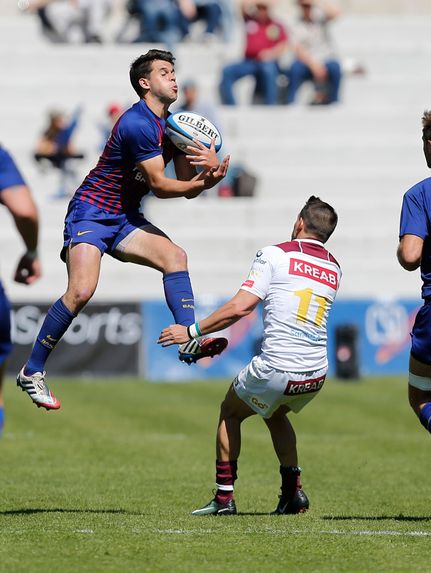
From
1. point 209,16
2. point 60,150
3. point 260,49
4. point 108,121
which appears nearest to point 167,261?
point 60,150

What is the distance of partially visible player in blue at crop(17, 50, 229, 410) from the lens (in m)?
8.84

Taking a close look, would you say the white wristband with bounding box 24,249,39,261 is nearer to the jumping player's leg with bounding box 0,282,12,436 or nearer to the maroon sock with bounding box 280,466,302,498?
the jumping player's leg with bounding box 0,282,12,436

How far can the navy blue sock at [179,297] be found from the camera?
9086 millimetres

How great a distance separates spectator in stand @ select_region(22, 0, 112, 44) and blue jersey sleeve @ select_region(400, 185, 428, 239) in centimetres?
1923

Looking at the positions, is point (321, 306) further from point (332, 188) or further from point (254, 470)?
point (332, 188)

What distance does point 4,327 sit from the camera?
7.33m

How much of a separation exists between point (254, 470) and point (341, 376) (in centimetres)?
988

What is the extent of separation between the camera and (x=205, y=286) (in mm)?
23562

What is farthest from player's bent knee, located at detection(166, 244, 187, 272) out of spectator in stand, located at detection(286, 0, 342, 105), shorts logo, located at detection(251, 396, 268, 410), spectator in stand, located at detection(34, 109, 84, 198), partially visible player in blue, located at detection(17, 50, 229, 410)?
spectator in stand, located at detection(286, 0, 342, 105)

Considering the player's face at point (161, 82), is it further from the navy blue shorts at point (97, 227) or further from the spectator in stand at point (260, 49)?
the spectator in stand at point (260, 49)

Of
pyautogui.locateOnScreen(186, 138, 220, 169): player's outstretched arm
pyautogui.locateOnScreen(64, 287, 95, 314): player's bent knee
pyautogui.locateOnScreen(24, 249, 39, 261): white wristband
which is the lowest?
pyautogui.locateOnScreen(64, 287, 95, 314): player's bent knee

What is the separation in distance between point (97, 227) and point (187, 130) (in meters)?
0.94

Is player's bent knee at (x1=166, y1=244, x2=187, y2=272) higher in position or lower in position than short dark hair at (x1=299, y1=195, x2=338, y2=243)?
lower

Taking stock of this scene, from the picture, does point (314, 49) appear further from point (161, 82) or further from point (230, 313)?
point (230, 313)
